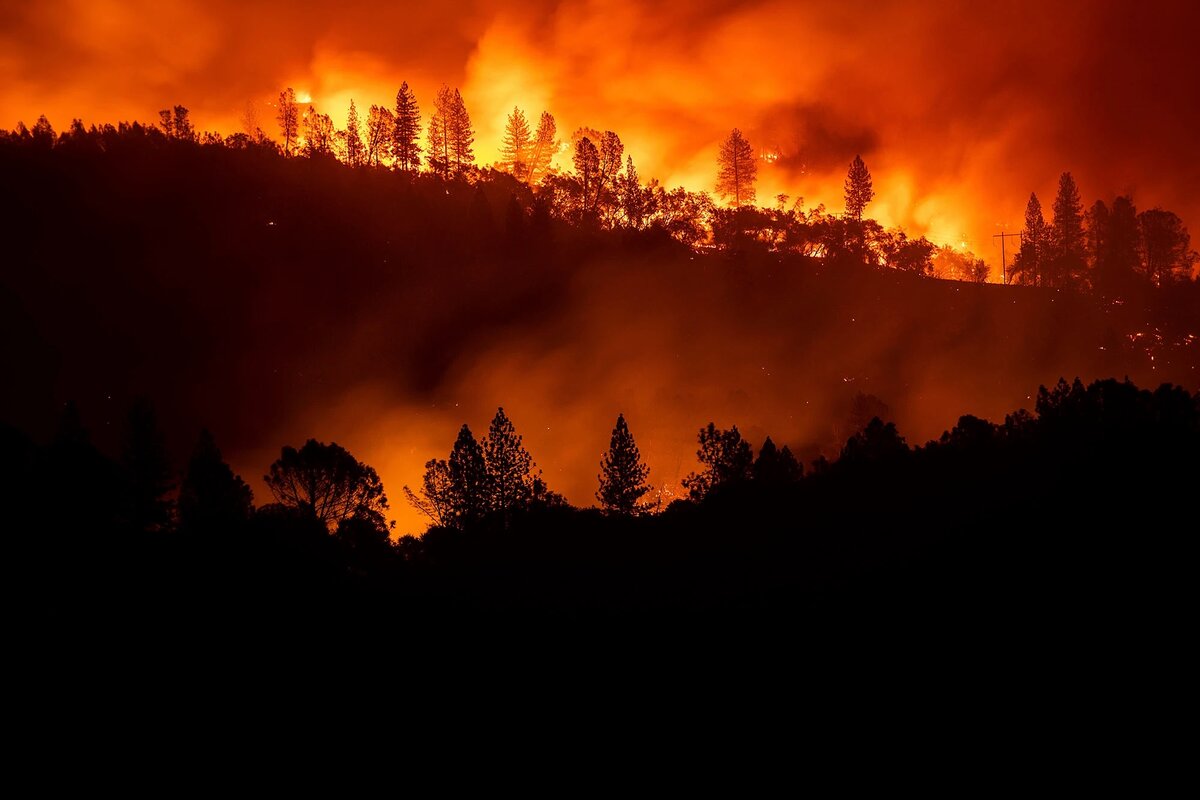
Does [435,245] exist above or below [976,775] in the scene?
above

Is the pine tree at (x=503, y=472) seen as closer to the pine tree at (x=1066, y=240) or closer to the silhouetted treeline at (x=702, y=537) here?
the silhouetted treeline at (x=702, y=537)

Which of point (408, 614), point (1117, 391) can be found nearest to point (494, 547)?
point (408, 614)

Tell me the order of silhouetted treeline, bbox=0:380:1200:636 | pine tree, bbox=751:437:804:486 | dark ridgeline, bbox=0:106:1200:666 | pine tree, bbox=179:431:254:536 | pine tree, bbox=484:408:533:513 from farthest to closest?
1. pine tree, bbox=484:408:533:513
2. pine tree, bbox=751:437:804:486
3. pine tree, bbox=179:431:254:536
4. dark ridgeline, bbox=0:106:1200:666
5. silhouetted treeline, bbox=0:380:1200:636

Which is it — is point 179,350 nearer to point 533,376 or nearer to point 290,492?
point 533,376

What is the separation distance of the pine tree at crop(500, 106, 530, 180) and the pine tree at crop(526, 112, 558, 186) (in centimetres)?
117

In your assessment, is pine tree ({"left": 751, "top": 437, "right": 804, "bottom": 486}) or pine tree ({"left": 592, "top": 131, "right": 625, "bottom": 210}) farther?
pine tree ({"left": 592, "top": 131, "right": 625, "bottom": 210})

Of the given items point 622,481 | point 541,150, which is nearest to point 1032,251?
point 541,150

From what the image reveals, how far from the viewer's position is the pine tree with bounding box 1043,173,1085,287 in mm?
144750

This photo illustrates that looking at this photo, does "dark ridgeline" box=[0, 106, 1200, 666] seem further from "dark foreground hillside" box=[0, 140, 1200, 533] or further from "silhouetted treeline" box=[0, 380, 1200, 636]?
"dark foreground hillside" box=[0, 140, 1200, 533]

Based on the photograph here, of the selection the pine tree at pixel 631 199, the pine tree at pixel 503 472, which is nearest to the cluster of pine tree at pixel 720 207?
the pine tree at pixel 631 199

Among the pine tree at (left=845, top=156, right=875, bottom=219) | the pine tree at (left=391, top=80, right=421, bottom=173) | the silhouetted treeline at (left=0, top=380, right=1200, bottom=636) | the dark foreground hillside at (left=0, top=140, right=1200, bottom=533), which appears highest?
the pine tree at (left=391, top=80, right=421, bottom=173)

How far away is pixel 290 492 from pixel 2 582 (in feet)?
83.6

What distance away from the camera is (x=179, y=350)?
10181 cm

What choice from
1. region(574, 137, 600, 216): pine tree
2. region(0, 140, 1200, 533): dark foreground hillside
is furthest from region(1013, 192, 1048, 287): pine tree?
region(574, 137, 600, 216): pine tree
